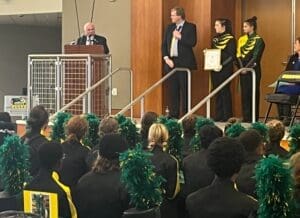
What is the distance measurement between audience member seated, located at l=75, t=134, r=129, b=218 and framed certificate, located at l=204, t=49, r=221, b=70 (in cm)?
552

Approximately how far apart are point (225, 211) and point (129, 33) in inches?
334

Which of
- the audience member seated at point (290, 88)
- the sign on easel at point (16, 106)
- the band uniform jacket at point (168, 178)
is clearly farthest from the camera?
the sign on easel at point (16, 106)

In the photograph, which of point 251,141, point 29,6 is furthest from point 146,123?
point 29,6

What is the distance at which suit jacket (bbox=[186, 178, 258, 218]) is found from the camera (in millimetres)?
3197

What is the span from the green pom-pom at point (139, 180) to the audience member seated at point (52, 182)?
1.14ft

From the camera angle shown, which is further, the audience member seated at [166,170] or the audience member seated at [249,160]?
the audience member seated at [166,170]

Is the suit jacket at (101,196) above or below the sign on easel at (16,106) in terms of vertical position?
below

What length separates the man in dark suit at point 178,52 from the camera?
929 cm

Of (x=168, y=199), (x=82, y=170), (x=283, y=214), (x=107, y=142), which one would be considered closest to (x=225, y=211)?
(x=283, y=214)

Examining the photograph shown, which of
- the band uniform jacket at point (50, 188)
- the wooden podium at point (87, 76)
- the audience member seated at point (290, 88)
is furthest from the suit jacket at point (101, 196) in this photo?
the wooden podium at point (87, 76)

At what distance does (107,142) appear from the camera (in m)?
3.85

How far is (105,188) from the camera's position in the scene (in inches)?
145

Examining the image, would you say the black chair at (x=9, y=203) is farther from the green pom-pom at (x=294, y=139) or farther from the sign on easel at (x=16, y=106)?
the sign on easel at (x=16, y=106)

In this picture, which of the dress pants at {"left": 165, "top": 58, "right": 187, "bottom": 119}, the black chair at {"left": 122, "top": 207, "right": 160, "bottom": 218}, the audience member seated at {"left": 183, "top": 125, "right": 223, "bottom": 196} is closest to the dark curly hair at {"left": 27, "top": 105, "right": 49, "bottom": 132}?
the audience member seated at {"left": 183, "top": 125, "right": 223, "bottom": 196}
